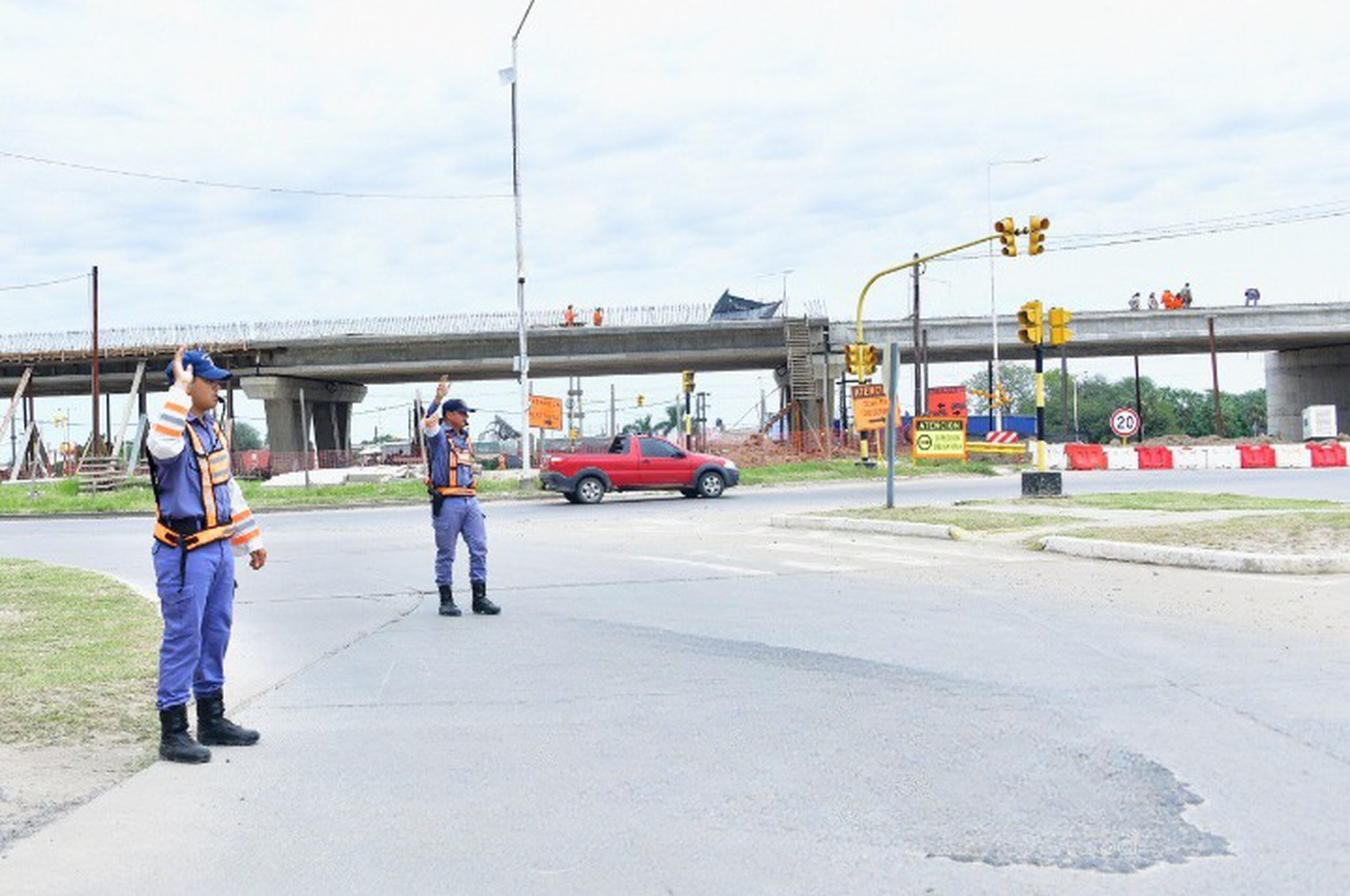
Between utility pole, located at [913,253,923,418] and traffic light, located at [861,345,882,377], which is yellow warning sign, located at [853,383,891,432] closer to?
traffic light, located at [861,345,882,377]

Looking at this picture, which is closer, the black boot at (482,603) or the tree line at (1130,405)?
the black boot at (482,603)

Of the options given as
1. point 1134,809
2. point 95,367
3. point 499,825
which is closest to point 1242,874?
point 1134,809

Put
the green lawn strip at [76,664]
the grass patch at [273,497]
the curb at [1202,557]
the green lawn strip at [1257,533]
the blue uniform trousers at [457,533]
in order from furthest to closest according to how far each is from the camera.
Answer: the grass patch at [273,497] < the green lawn strip at [1257,533] < the curb at [1202,557] < the blue uniform trousers at [457,533] < the green lawn strip at [76,664]

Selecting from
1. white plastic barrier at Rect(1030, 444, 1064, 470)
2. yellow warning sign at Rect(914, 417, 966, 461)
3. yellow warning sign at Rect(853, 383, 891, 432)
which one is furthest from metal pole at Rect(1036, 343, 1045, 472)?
white plastic barrier at Rect(1030, 444, 1064, 470)

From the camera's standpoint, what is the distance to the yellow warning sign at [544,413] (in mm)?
41344

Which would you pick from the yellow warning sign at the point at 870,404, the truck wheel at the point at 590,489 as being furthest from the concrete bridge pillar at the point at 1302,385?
the truck wheel at the point at 590,489

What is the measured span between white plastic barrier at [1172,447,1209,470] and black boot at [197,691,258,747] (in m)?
41.2

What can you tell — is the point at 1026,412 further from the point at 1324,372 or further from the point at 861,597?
the point at 861,597

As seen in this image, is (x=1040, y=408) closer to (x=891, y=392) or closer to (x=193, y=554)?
(x=891, y=392)

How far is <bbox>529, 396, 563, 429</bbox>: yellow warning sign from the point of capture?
41344 millimetres

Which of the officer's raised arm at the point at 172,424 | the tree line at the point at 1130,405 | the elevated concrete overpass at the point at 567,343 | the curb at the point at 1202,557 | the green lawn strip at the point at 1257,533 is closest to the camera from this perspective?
the officer's raised arm at the point at 172,424

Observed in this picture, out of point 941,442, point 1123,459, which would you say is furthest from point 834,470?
point 1123,459

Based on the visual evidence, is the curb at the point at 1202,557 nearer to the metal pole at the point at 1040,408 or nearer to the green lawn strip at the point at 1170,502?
the green lawn strip at the point at 1170,502

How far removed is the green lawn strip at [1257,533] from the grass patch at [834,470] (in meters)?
20.3
